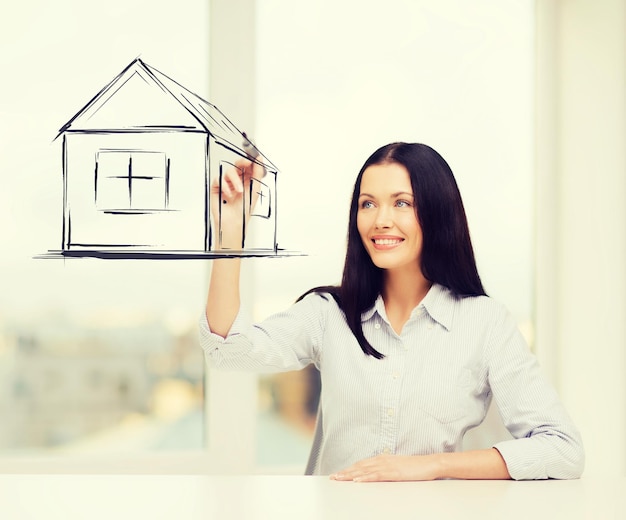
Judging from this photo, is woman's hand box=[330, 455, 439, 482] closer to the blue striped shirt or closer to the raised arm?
the blue striped shirt

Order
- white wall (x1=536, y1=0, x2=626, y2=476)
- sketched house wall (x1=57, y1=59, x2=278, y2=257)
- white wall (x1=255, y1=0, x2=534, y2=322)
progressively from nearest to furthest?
sketched house wall (x1=57, y1=59, x2=278, y2=257), white wall (x1=536, y1=0, x2=626, y2=476), white wall (x1=255, y1=0, x2=534, y2=322)

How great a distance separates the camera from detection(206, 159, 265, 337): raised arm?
4.81 ft

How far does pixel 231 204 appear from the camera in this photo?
4.84 ft

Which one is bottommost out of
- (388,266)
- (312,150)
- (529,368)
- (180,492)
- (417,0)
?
(180,492)

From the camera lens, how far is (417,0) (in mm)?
2746

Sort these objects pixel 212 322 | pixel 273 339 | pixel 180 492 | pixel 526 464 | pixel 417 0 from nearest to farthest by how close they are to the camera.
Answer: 1. pixel 180 492
2. pixel 526 464
3. pixel 212 322
4. pixel 273 339
5. pixel 417 0

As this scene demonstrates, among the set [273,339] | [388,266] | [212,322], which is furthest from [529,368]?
[212,322]

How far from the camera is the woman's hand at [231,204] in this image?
1464mm

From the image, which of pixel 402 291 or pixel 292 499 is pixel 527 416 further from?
pixel 292 499

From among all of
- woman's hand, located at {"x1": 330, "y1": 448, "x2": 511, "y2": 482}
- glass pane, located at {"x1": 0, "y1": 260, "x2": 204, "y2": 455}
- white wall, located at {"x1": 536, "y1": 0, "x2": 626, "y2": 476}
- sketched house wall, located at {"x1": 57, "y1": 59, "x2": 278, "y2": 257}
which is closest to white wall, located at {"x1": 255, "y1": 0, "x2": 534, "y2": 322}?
white wall, located at {"x1": 536, "y1": 0, "x2": 626, "y2": 476}

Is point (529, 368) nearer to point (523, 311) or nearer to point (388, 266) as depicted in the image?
point (388, 266)

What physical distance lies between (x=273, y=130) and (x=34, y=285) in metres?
0.91

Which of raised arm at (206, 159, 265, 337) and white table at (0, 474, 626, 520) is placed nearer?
white table at (0, 474, 626, 520)

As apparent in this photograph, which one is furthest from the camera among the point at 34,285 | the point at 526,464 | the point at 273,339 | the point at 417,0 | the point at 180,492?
the point at 417,0
